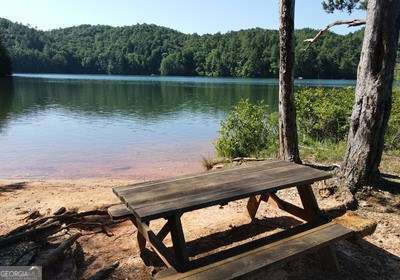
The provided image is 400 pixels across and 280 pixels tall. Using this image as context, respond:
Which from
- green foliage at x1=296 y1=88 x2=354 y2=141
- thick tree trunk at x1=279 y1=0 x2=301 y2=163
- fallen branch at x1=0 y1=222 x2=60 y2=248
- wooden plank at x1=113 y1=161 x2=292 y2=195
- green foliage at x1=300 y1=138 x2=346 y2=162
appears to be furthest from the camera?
green foliage at x1=296 y1=88 x2=354 y2=141

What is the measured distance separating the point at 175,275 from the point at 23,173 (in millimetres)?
10151

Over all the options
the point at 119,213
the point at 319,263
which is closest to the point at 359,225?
the point at 319,263

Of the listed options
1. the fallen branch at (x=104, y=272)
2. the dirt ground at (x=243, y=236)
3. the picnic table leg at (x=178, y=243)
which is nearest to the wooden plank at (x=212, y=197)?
the picnic table leg at (x=178, y=243)

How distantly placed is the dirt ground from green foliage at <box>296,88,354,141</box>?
4.68m

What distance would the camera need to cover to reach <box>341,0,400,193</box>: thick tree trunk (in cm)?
572

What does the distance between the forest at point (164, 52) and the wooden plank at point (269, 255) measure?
327 feet

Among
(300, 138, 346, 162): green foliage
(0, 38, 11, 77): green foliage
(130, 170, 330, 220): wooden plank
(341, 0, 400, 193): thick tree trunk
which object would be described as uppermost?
(0, 38, 11, 77): green foliage

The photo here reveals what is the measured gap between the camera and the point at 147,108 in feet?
111

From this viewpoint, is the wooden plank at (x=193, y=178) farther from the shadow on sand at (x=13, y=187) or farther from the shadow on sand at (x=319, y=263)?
the shadow on sand at (x=13, y=187)

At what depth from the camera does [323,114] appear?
37.7 feet

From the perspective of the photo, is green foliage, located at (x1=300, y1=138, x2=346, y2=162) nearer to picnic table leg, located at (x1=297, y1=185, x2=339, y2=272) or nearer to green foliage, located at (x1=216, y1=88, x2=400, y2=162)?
green foliage, located at (x1=216, y1=88, x2=400, y2=162)

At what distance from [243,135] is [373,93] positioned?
5055mm

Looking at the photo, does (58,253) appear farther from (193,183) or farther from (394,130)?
(394,130)

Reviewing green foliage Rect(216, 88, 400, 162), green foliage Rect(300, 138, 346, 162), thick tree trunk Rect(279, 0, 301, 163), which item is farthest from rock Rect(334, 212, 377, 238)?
green foliage Rect(216, 88, 400, 162)
